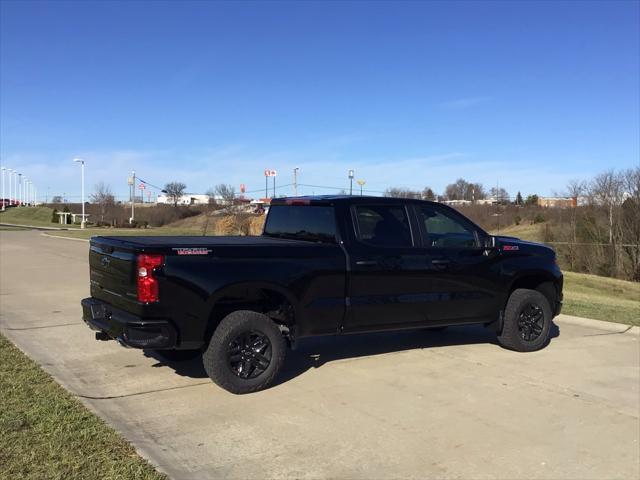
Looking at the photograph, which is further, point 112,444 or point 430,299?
point 430,299

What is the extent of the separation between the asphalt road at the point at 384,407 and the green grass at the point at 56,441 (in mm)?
172

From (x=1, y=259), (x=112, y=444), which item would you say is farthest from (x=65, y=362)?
(x=1, y=259)

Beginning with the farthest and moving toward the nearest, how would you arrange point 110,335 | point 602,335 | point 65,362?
1. point 602,335
2. point 65,362
3. point 110,335

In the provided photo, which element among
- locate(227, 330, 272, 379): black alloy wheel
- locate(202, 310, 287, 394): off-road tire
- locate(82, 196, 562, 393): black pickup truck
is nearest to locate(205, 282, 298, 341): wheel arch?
locate(82, 196, 562, 393): black pickup truck

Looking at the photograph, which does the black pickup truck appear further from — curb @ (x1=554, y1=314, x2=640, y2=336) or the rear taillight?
curb @ (x1=554, y1=314, x2=640, y2=336)

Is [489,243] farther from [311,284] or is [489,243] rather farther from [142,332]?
[142,332]

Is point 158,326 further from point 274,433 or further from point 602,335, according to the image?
point 602,335

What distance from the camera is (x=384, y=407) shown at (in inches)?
198

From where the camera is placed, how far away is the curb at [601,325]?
8.55m

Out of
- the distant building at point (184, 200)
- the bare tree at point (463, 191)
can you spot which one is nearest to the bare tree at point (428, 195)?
the bare tree at point (463, 191)

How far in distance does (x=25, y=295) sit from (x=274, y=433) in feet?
27.5

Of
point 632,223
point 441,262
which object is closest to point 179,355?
point 441,262

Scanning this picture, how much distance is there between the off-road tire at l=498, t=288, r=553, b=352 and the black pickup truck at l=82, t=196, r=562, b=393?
0.01 meters

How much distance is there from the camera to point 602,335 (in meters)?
8.27
